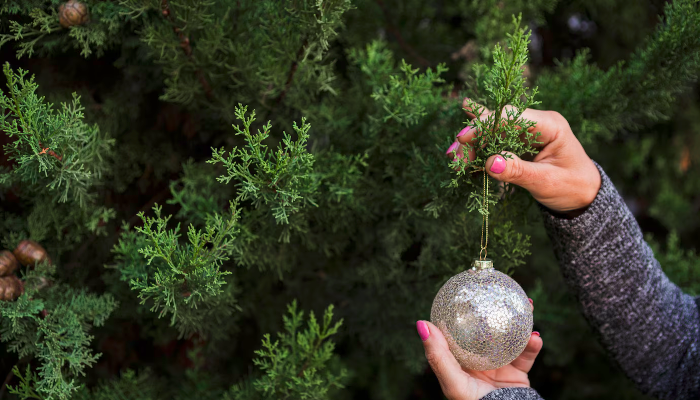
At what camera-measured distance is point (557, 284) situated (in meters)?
1.97

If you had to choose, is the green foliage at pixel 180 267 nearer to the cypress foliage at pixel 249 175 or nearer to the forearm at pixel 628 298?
the cypress foliage at pixel 249 175

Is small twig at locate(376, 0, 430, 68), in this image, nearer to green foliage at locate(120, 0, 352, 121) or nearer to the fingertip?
green foliage at locate(120, 0, 352, 121)

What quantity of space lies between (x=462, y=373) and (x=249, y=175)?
0.53 metres

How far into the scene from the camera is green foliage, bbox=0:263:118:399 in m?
0.83

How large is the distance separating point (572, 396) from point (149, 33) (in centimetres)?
229

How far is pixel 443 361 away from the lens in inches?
34.0

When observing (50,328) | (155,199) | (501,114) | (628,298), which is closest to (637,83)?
(628,298)

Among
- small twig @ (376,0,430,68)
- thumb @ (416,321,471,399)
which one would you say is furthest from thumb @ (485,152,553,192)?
small twig @ (376,0,430,68)

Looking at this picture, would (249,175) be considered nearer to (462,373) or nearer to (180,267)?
(180,267)

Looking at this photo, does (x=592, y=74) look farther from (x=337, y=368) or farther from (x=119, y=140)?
(x=119, y=140)

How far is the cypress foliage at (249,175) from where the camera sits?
0.83m

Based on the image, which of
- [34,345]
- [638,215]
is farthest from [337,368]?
[638,215]

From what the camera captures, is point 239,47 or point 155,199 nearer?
point 239,47

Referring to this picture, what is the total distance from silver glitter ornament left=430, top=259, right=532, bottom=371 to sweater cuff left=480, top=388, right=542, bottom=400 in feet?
0.39
